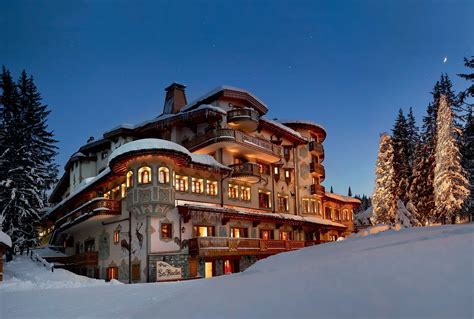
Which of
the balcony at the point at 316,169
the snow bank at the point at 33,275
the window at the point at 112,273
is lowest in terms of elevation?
the window at the point at 112,273

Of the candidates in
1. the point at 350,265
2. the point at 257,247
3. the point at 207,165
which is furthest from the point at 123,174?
the point at 350,265

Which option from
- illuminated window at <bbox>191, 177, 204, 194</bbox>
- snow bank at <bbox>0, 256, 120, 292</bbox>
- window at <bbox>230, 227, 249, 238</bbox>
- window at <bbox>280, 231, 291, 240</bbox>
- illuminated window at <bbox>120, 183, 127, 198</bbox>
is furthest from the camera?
window at <bbox>280, 231, 291, 240</bbox>

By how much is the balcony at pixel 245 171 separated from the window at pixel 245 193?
47.6 inches

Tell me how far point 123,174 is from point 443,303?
31.5m

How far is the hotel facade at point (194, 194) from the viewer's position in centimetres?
3206

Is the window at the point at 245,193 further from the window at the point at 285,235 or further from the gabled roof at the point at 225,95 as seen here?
the gabled roof at the point at 225,95

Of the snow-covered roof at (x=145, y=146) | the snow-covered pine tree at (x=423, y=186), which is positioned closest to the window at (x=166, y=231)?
the snow-covered roof at (x=145, y=146)

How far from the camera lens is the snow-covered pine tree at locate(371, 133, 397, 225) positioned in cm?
5003

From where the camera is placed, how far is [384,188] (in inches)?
2004

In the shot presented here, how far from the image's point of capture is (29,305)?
1413 centimetres

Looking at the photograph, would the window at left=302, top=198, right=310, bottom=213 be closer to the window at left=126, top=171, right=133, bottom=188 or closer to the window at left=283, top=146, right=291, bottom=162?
the window at left=283, top=146, right=291, bottom=162

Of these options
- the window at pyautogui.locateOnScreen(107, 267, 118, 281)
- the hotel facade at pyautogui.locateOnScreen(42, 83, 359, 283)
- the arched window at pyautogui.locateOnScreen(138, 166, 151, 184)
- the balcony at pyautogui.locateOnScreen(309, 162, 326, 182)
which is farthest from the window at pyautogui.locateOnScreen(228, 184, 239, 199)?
the balcony at pyautogui.locateOnScreen(309, 162, 326, 182)

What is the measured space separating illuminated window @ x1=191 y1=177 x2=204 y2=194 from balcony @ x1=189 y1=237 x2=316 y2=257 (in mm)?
4707

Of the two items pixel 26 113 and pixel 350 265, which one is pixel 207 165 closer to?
pixel 26 113
